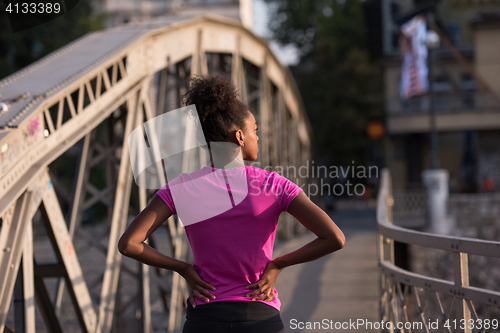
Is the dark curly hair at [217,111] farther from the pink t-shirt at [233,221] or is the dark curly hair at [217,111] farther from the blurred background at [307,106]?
the blurred background at [307,106]

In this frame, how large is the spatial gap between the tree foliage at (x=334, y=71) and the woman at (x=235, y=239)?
3324 centimetres

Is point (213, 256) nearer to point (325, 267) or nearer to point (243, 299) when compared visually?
point (243, 299)

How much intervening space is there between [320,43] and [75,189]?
121 feet

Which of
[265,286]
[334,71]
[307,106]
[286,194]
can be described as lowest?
[307,106]

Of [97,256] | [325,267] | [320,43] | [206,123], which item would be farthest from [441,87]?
[206,123]

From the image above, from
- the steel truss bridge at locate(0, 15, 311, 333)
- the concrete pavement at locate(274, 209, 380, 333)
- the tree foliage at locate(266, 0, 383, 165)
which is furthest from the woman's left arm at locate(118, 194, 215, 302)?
the tree foliage at locate(266, 0, 383, 165)

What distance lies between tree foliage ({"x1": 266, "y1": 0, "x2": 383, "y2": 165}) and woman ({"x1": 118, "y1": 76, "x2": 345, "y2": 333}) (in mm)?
33241

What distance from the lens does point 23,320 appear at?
3.57 meters

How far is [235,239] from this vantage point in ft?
6.83

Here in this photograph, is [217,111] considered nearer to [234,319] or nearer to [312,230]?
[312,230]

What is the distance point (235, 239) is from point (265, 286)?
0.68ft

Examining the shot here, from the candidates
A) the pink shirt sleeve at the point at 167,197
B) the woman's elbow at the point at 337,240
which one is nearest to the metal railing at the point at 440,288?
the woman's elbow at the point at 337,240

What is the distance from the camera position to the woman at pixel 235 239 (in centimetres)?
208

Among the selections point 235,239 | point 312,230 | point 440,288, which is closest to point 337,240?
point 312,230
